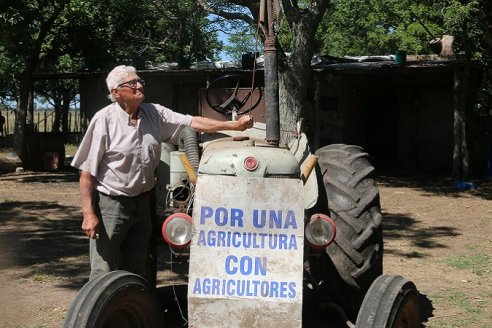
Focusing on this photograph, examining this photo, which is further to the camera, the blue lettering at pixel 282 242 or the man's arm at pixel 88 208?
the man's arm at pixel 88 208

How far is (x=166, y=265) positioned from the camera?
736 cm

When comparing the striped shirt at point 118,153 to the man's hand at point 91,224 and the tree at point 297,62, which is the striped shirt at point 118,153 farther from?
the tree at point 297,62

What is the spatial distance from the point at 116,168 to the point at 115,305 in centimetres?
87

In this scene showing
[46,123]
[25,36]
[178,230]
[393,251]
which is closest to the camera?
[178,230]

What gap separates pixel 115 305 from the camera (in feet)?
12.8

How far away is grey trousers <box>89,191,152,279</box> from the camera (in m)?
4.36

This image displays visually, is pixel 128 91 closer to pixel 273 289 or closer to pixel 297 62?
pixel 273 289

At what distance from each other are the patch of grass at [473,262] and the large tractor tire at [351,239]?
249cm

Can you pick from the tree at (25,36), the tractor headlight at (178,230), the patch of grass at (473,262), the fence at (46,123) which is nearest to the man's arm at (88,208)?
the tractor headlight at (178,230)

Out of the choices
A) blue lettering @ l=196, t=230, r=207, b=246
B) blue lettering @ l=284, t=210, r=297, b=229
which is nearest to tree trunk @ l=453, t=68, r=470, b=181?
blue lettering @ l=284, t=210, r=297, b=229

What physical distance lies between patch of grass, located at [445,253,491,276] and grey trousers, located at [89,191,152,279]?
398 centimetres

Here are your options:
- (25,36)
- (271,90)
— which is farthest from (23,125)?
(271,90)

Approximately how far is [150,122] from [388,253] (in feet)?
14.9

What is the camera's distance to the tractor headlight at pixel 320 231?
439cm
